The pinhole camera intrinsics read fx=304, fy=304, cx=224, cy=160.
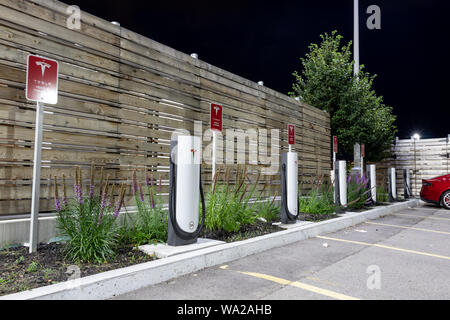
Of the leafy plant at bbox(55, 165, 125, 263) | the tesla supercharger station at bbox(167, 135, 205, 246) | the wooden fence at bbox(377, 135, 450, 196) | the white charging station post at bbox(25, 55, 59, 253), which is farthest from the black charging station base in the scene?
the wooden fence at bbox(377, 135, 450, 196)

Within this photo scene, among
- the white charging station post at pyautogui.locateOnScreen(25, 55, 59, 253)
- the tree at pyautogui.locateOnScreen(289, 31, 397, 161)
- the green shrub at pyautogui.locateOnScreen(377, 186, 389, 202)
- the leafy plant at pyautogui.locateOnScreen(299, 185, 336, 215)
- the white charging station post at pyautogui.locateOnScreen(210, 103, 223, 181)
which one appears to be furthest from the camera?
the tree at pyautogui.locateOnScreen(289, 31, 397, 161)

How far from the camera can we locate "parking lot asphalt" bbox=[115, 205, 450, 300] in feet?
8.77

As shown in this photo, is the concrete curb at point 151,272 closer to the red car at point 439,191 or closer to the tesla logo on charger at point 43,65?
the tesla logo on charger at point 43,65

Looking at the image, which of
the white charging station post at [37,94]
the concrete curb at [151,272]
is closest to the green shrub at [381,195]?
the concrete curb at [151,272]

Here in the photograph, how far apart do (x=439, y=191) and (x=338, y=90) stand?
5.36 meters

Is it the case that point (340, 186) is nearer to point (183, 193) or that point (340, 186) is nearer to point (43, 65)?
point (183, 193)

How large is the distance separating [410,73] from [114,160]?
33.6m

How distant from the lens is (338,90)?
12.5m

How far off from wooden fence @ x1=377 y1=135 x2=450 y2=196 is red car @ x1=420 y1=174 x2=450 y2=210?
3746 mm

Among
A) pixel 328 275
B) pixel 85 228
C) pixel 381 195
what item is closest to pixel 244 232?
pixel 328 275

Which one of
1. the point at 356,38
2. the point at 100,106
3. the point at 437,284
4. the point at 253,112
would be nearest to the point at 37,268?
the point at 100,106

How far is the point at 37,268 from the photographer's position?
2859 millimetres

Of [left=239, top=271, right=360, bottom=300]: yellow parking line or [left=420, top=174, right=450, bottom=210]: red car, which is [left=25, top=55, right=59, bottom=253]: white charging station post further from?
[left=420, top=174, right=450, bottom=210]: red car

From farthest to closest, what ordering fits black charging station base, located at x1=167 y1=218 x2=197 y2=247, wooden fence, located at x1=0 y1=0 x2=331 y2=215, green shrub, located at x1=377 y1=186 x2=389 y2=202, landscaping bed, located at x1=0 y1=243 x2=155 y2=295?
green shrub, located at x1=377 y1=186 x2=389 y2=202 < wooden fence, located at x1=0 y1=0 x2=331 y2=215 < black charging station base, located at x1=167 y1=218 x2=197 y2=247 < landscaping bed, located at x1=0 y1=243 x2=155 y2=295
